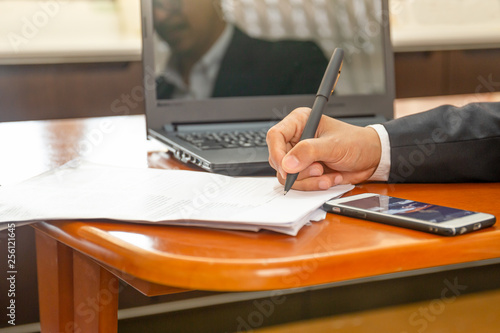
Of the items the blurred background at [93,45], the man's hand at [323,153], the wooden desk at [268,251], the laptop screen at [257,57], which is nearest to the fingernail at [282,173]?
the man's hand at [323,153]

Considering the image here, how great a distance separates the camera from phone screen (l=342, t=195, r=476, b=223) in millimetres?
514

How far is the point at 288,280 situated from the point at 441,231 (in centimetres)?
16

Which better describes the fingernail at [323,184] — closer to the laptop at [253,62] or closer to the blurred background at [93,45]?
the laptop at [253,62]

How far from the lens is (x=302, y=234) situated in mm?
495

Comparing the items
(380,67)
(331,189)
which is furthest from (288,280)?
(380,67)

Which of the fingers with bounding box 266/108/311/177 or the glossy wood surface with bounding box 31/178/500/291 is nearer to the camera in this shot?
the glossy wood surface with bounding box 31/178/500/291

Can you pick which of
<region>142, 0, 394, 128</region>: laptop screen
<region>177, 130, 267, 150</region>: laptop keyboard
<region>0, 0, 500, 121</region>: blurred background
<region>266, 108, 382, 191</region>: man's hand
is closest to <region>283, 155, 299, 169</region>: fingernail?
<region>266, 108, 382, 191</region>: man's hand

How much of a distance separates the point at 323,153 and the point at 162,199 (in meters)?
0.20

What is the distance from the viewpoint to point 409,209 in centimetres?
55

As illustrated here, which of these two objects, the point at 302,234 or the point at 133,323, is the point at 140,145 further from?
the point at 302,234

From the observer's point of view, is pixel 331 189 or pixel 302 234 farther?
pixel 331 189

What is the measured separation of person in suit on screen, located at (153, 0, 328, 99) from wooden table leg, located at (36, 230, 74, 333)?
393mm

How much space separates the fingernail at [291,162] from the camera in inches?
24.4

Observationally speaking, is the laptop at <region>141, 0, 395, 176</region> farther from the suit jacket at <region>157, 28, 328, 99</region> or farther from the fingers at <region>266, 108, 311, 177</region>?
the fingers at <region>266, 108, 311, 177</region>
